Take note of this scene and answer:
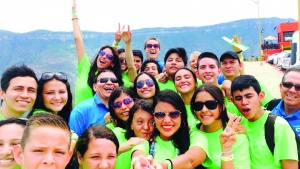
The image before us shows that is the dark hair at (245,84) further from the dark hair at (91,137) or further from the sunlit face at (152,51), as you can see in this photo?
the sunlit face at (152,51)

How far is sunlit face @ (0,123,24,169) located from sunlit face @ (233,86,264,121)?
2350 mm

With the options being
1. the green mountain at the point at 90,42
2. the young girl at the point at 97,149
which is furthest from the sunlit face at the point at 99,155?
the green mountain at the point at 90,42

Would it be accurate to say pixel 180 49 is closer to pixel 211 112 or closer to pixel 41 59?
pixel 211 112

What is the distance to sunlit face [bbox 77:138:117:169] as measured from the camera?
3045mm

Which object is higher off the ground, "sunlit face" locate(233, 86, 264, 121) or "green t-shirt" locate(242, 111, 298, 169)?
"sunlit face" locate(233, 86, 264, 121)

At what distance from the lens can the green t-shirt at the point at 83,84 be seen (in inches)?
219

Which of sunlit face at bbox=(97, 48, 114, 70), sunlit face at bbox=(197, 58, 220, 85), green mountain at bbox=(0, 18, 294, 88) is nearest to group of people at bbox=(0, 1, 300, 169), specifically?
sunlit face at bbox=(197, 58, 220, 85)

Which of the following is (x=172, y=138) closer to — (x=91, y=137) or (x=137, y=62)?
(x=91, y=137)

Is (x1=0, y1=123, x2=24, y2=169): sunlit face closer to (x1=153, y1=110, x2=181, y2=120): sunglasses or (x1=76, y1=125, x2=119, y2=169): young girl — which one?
(x1=76, y1=125, x2=119, y2=169): young girl

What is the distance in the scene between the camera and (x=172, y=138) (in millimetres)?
3604

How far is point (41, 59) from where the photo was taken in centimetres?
9762

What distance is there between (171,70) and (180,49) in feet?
1.53

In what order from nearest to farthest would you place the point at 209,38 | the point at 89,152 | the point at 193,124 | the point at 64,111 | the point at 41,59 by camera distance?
the point at 89,152 < the point at 193,124 < the point at 64,111 < the point at 41,59 < the point at 209,38

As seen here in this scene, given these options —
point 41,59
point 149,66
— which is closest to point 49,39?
point 41,59
